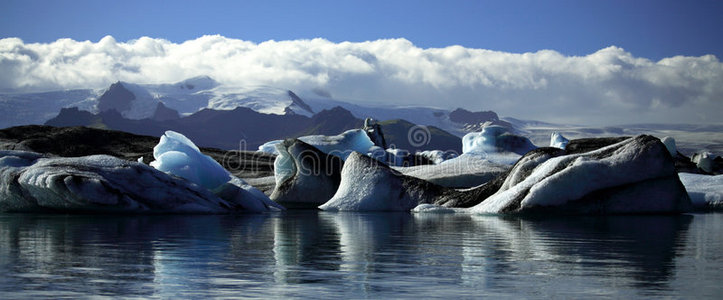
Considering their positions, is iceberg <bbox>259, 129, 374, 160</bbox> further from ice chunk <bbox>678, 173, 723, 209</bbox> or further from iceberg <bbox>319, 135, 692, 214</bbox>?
iceberg <bbox>319, 135, 692, 214</bbox>

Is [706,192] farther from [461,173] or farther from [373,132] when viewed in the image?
[373,132]

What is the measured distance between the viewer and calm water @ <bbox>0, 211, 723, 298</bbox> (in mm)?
5652

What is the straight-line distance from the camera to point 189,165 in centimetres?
1923

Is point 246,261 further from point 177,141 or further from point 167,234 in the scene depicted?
point 177,141

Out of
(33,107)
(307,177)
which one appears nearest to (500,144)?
(307,177)

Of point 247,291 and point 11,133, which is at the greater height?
point 11,133

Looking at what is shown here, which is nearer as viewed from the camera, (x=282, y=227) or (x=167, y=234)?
(x=167, y=234)

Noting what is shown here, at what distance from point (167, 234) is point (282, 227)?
2.55m

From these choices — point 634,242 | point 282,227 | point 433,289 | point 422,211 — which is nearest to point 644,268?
point 433,289

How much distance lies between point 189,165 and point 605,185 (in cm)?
915

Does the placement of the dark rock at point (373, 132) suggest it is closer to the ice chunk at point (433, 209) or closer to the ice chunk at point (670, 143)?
the ice chunk at point (670, 143)

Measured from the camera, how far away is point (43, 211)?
16.7 meters

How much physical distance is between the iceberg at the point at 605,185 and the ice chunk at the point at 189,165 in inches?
253

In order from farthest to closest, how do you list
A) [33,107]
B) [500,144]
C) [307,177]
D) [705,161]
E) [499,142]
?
[33,107] → [705,161] → [499,142] → [500,144] → [307,177]
